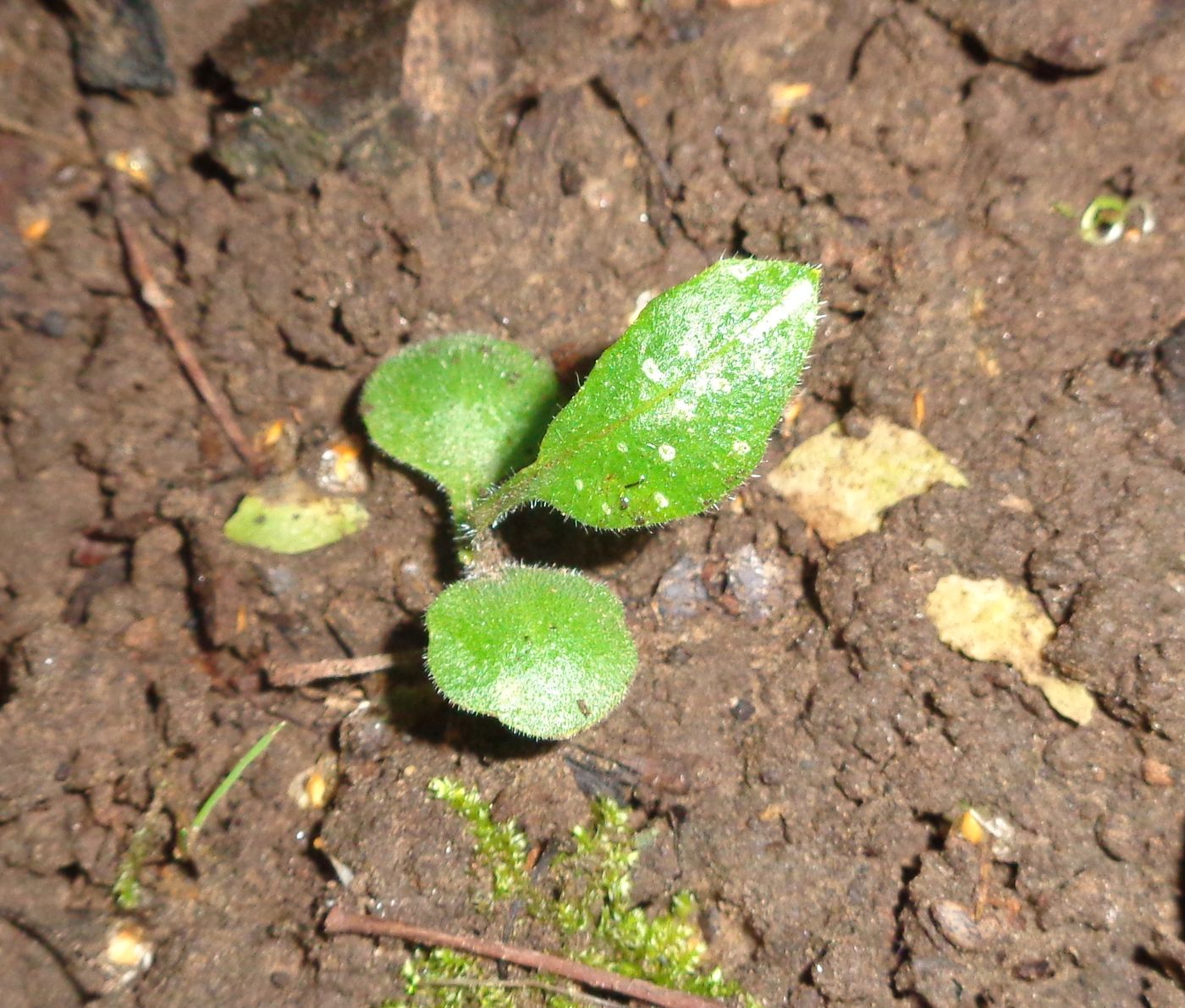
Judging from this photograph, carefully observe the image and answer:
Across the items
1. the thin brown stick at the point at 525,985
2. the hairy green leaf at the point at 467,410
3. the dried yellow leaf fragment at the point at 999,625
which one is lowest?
the thin brown stick at the point at 525,985

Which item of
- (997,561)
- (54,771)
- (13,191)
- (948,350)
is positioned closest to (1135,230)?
(948,350)


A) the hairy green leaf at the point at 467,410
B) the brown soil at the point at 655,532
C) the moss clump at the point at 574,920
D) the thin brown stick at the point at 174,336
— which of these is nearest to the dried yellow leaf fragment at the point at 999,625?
the brown soil at the point at 655,532

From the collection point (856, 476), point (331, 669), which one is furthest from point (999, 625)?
point (331, 669)

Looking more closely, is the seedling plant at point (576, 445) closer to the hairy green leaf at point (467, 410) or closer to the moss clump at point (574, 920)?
the hairy green leaf at point (467, 410)

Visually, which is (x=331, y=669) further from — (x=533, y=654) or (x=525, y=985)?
(x=525, y=985)

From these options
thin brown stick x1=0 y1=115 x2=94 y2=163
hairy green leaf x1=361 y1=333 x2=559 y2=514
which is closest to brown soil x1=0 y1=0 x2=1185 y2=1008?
thin brown stick x1=0 y1=115 x2=94 y2=163

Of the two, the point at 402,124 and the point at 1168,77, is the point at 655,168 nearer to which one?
the point at 402,124
